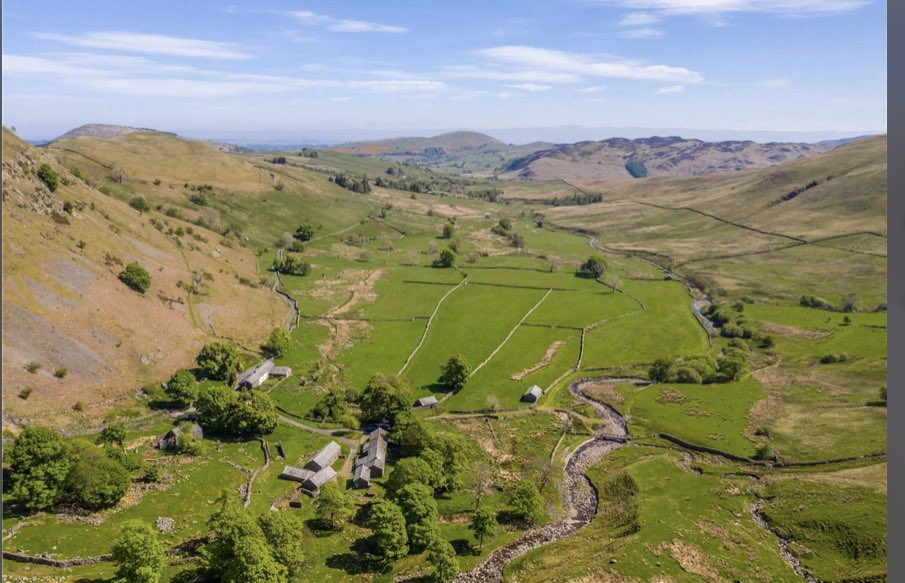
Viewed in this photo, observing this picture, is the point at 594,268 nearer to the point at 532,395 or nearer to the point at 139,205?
the point at 532,395

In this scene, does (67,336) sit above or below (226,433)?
above

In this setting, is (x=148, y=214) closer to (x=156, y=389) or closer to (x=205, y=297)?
(x=205, y=297)

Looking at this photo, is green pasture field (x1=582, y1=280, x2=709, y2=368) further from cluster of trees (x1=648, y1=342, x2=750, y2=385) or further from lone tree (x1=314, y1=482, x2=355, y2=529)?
lone tree (x1=314, y1=482, x2=355, y2=529)

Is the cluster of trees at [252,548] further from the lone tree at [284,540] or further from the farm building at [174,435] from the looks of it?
the farm building at [174,435]

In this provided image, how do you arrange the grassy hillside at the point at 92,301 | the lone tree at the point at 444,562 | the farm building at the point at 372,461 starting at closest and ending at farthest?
the lone tree at the point at 444,562
the farm building at the point at 372,461
the grassy hillside at the point at 92,301

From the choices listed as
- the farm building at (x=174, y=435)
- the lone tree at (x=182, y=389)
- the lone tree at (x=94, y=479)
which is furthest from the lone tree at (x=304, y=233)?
the lone tree at (x=94, y=479)

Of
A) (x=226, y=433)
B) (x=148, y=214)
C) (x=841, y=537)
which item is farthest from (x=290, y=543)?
(x=148, y=214)
